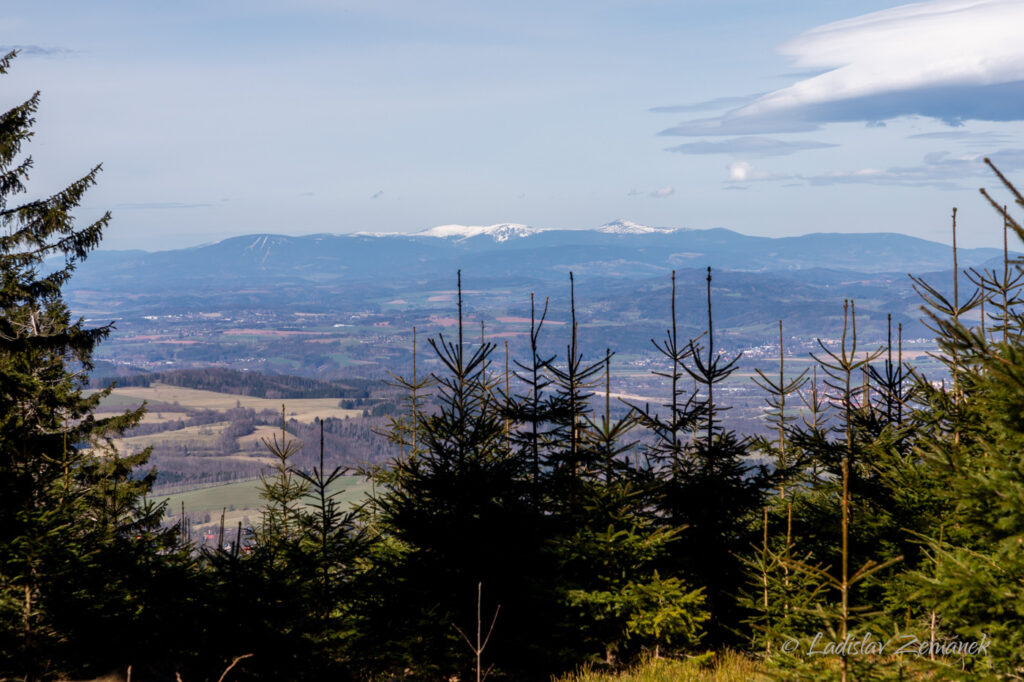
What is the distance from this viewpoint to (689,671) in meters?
10.5

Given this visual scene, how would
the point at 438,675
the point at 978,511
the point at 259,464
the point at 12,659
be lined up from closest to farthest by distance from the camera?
the point at 978,511, the point at 12,659, the point at 438,675, the point at 259,464

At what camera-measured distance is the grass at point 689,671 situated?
10039 mm

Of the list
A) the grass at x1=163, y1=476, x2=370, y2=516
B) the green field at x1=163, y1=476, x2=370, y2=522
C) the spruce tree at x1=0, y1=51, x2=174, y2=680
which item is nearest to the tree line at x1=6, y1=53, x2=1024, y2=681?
the spruce tree at x1=0, y1=51, x2=174, y2=680

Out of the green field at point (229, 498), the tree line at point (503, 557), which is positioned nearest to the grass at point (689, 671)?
the tree line at point (503, 557)

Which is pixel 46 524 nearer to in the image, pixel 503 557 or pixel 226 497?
pixel 503 557

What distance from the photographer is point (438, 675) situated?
41.6ft

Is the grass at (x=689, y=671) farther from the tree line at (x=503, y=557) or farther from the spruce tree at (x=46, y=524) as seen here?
the spruce tree at (x=46, y=524)

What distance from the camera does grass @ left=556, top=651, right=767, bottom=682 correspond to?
32.9 ft

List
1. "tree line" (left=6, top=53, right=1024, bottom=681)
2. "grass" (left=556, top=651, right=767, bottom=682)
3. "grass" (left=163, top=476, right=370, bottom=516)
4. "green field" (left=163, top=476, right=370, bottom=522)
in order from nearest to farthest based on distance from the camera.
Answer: "grass" (left=556, top=651, right=767, bottom=682)
"tree line" (left=6, top=53, right=1024, bottom=681)
"green field" (left=163, top=476, right=370, bottom=522)
"grass" (left=163, top=476, right=370, bottom=516)

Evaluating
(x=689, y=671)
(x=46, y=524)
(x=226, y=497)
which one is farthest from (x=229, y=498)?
(x=689, y=671)

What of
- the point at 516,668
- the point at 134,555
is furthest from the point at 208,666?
the point at 516,668

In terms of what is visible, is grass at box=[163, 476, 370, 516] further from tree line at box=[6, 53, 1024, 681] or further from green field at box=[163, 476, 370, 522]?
tree line at box=[6, 53, 1024, 681]

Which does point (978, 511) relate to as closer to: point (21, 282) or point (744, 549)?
point (744, 549)

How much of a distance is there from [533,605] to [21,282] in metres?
12.9
